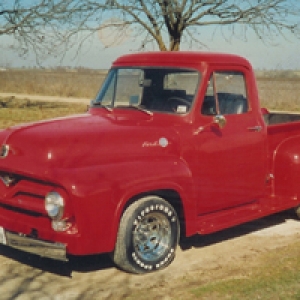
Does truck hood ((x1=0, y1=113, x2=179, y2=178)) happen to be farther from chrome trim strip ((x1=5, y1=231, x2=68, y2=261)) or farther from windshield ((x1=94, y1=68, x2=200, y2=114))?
chrome trim strip ((x1=5, y1=231, x2=68, y2=261))

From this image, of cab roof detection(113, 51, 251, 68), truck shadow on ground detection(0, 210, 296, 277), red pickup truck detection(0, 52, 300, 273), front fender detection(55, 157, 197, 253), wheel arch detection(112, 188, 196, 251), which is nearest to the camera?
front fender detection(55, 157, 197, 253)

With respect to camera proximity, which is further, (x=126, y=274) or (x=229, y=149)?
(x=229, y=149)

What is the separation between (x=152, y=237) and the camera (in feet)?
17.0

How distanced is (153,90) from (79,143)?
134cm

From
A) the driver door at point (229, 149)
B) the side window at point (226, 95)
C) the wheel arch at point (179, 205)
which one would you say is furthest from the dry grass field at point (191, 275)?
the side window at point (226, 95)

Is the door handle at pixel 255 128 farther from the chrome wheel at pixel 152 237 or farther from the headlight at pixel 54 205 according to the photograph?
the headlight at pixel 54 205

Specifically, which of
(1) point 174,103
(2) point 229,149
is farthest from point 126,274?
(1) point 174,103

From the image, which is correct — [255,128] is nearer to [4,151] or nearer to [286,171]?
[286,171]

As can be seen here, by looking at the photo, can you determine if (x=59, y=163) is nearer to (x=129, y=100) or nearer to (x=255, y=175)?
(x=129, y=100)

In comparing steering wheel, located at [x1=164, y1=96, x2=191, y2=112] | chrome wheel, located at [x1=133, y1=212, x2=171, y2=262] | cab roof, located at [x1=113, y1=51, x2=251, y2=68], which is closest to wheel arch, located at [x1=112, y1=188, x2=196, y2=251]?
chrome wheel, located at [x1=133, y1=212, x2=171, y2=262]

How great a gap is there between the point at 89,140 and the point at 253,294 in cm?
187

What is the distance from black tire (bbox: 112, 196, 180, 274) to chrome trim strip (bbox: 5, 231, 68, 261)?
0.51m

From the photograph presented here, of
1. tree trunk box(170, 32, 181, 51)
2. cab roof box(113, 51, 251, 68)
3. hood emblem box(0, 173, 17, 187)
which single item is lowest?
hood emblem box(0, 173, 17, 187)

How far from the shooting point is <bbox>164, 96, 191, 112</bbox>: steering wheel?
577 centimetres
